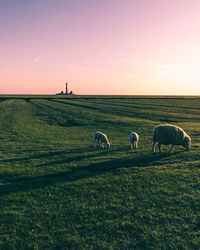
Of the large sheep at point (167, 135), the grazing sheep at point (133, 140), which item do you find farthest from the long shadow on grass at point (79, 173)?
the grazing sheep at point (133, 140)

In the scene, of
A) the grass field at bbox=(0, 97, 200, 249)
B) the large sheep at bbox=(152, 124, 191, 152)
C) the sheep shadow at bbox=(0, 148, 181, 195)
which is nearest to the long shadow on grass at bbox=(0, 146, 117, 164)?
the grass field at bbox=(0, 97, 200, 249)

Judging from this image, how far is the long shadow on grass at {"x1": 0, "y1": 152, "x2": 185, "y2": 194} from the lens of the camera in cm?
1549

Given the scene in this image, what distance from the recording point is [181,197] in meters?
13.9

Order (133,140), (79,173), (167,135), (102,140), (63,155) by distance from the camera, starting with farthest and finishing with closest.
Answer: (102,140) → (133,140) → (167,135) → (63,155) → (79,173)

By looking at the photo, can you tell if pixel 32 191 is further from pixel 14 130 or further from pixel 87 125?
pixel 87 125

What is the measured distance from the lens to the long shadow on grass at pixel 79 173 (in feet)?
50.8

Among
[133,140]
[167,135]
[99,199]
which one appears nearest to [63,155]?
[133,140]

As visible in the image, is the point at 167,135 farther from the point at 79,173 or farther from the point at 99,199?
the point at 99,199

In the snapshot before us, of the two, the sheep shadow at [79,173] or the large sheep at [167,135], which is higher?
the large sheep at [167,135]

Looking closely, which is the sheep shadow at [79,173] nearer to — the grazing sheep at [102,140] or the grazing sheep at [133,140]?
the grazing sheep at [133,140]

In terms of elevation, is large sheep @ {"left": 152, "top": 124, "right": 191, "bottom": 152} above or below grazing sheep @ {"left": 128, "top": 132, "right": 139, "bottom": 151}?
above

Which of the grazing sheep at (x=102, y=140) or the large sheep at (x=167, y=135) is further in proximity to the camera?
the grazing sheep at (x=102, y=140)

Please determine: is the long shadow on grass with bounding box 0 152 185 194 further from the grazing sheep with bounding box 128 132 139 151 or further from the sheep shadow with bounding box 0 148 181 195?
the grazing sheep with bounding box 128 132 139 151

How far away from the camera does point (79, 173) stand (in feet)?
59.3
